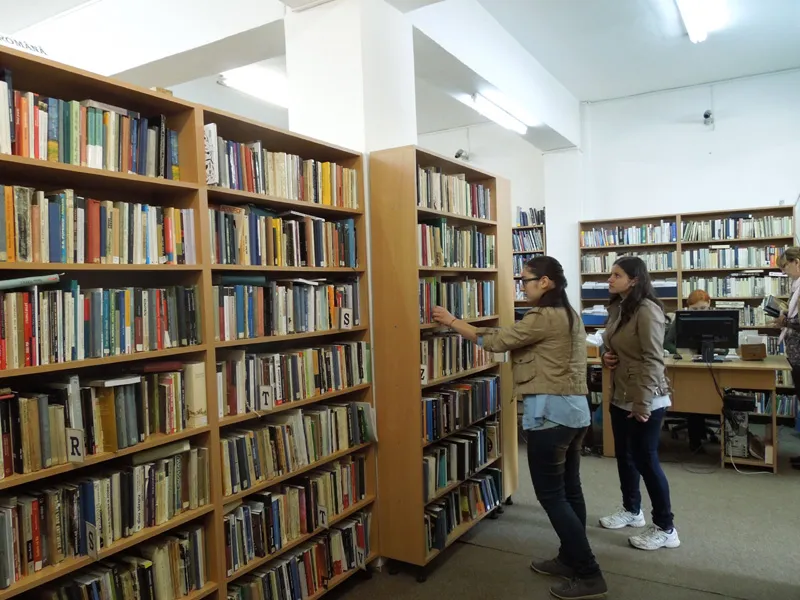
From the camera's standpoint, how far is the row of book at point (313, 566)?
234 cm

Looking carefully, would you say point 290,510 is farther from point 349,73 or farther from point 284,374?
point 349,73

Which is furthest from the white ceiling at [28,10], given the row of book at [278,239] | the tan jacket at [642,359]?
the tan jacket at [642,359]

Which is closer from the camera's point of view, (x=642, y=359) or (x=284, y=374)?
(x=284, y=374)

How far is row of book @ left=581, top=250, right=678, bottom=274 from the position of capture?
6617 millimetres

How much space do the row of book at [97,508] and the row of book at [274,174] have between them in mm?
1051

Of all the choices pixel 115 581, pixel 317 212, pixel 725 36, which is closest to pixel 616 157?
pixel 725 36

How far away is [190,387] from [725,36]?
5.63m

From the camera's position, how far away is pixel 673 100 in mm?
6770

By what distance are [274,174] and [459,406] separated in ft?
5.44

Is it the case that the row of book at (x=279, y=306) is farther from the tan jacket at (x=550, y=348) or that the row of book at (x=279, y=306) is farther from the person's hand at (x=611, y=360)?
the person's hand at (x=611, y=360)

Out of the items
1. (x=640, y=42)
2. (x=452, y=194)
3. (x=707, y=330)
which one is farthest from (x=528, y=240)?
(x=452, y=194)

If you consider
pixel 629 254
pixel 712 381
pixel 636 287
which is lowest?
pixel 712 381

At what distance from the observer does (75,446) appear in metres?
1.71

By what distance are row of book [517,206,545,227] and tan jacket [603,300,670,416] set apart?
15.0 feet
